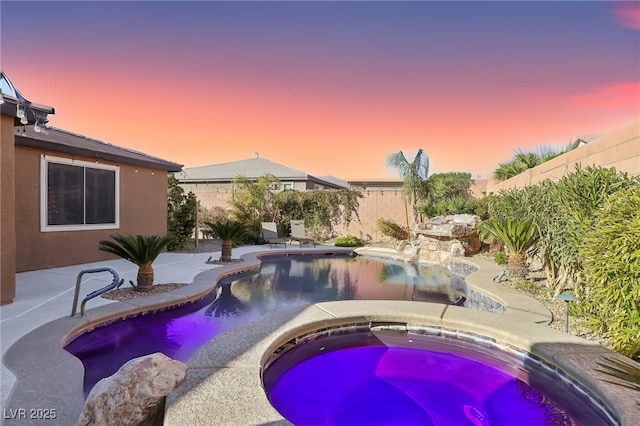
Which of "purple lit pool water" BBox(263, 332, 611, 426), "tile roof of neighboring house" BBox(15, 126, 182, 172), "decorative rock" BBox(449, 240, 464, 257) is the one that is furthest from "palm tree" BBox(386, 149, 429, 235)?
"purple lit pool water" BBox(263, 332, 611, 426)

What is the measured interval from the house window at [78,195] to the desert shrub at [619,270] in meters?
11.5

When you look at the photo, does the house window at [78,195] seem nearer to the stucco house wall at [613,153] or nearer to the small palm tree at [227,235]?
the small palm tree at [227,235]

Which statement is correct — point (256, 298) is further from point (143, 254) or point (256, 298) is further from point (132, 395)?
point (132, 395)

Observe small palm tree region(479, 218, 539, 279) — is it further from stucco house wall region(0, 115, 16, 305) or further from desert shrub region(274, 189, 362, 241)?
desert shrub region(274, 189, 362, 241)

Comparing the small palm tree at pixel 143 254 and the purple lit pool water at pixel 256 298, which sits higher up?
the small palm tree at pixel 143 254

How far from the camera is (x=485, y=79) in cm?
1155

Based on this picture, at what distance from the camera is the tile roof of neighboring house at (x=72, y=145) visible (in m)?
8.39

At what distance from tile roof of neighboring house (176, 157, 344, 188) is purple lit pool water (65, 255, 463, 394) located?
12.5 meters

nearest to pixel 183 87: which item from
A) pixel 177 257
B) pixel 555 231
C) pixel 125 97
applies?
pixel 125 97

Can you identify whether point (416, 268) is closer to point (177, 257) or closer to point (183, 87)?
point (177, 257)

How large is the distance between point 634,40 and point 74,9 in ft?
45.3

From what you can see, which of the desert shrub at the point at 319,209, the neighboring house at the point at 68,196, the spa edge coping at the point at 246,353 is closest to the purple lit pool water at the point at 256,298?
the spa edge coping at the point at 246,353

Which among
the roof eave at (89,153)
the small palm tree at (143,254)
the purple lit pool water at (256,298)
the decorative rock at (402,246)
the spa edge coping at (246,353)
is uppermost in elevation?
the roof eave at (89,153)

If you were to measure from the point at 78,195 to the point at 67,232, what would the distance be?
1.11m
